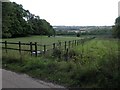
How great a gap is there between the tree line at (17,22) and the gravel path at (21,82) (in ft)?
79.3

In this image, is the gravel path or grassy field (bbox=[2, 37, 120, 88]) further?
the gravel path

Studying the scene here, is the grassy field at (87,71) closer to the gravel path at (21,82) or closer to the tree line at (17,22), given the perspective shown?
the gravel path at (21,82)

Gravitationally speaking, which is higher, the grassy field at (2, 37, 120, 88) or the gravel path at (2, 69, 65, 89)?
the grassy field at (2, 37, 120, 88)

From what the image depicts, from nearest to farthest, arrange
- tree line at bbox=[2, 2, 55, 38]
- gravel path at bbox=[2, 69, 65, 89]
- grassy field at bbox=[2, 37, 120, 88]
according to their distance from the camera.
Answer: grassy field at bbox=[2, 37, 120, 88]
gravel path at bbox=[2, 69, 65, 89]
tree line at bbox=[2, 2, 55, 38]

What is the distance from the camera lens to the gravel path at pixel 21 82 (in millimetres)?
Result: 9482

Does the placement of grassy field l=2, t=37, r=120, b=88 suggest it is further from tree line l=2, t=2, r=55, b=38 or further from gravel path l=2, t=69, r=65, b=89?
tree line l=2, t=2, r=55, b=38

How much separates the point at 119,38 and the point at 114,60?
1254mm

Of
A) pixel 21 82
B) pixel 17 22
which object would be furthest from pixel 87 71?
pixel 17 22

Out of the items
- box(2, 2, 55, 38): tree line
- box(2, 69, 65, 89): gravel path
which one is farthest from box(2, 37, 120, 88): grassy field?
box(2, 2, 55, 38): tree line

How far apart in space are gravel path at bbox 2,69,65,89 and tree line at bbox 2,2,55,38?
24.2m

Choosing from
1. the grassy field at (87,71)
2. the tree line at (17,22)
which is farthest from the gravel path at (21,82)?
the tree line at (17,22)

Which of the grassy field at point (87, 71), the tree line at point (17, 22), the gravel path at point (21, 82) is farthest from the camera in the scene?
the tree line at point (17, 22)

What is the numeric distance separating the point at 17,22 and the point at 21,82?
88.2 m

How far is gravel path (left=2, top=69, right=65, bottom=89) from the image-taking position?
31.1ft
